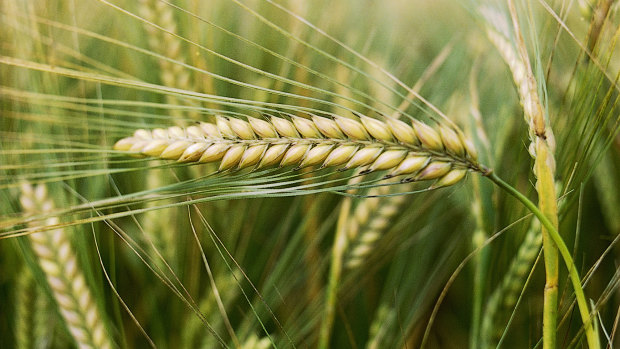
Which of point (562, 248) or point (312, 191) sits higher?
point (312, 191)

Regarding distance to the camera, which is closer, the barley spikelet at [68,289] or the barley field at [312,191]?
the barley field at [312,191]

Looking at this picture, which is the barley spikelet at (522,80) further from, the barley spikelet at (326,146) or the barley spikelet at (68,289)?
the barley spikelet at (68,289)

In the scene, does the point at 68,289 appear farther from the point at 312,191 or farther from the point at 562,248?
the point at 562,248

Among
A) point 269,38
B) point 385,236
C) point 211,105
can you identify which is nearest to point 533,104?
point 385,236

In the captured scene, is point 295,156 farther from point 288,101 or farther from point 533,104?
point 288,101

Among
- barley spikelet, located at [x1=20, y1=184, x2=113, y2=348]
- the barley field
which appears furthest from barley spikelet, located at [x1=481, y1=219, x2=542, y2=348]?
barley spikelet, located at [x1=20, y1=184, x2=113, y2=348]

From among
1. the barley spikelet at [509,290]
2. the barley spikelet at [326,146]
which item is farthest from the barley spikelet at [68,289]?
the barley spikelet at [509,290]

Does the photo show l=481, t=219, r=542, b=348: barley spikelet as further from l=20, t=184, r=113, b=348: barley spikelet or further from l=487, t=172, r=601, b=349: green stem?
l=20, t=184, r=113, b=348: barley spikelet

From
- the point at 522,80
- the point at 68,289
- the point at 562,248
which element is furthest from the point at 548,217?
A: the point at 68,289
